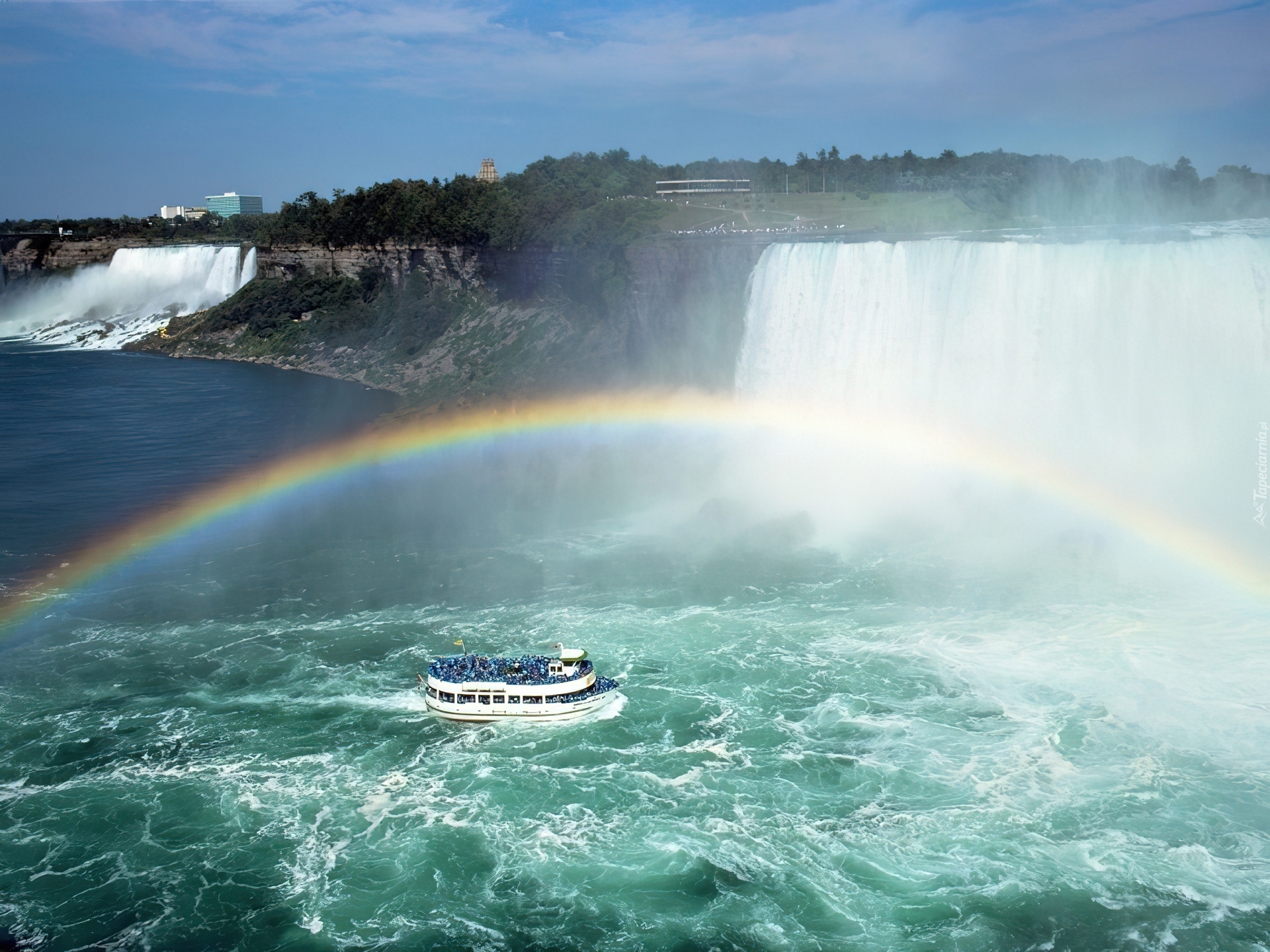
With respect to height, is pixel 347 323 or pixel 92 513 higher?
pixel 347 323

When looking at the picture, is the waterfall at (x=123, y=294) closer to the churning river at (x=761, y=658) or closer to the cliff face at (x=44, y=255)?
the cliff face at (x=44, y=255)

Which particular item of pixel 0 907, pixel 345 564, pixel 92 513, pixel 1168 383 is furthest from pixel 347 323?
pixel 0 907

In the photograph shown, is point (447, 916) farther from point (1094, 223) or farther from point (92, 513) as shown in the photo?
point (1094, 223)

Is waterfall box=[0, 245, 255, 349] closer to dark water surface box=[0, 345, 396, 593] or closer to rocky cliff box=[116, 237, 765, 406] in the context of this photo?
rocky cliff box=[116, 237, 765, 406]

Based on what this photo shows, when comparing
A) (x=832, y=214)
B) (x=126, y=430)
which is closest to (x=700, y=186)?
(x=832, y=214)

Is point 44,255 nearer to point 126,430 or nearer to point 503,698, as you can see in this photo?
point 126,430

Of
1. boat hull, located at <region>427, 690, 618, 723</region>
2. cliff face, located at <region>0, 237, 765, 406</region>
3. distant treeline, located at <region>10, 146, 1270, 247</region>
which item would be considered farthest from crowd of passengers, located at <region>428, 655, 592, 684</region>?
distant treeline, located at <region>10, 146, 1270, 247</region>

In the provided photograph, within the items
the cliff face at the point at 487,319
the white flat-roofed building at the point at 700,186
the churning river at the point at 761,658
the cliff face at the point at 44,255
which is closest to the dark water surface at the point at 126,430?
the churning river at the point at 761,658
